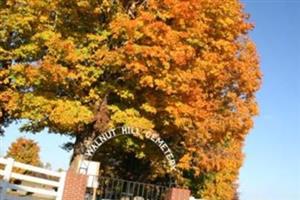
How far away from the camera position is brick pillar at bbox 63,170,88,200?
67.1 feet

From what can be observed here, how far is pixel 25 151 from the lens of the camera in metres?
78.9

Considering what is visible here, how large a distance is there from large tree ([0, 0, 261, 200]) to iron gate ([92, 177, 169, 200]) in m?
2.75

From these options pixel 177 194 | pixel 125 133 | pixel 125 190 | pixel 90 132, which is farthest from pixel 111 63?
pixel 125 190

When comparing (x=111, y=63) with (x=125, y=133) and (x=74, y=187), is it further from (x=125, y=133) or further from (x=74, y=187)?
(x=74, y=187)

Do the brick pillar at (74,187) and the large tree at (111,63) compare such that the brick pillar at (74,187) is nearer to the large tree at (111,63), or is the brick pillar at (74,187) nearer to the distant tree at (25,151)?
the large tree at (111,63)

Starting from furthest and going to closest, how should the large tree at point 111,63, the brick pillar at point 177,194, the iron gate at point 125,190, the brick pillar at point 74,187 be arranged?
the iron gate at point 125,190
the brick pillar at point 177,194
the large tree at point 111,63
the brick pillar at point 74,187

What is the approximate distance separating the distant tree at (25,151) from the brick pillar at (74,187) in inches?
2173

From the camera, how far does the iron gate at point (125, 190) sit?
3165 centimetres

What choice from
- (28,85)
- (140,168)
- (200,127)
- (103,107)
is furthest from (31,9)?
(140,168)

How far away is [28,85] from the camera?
85.8 feet

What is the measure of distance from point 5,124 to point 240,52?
13.1m

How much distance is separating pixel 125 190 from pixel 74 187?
14.4 meters

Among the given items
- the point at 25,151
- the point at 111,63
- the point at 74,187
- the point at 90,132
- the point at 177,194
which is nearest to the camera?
the point at 74,187

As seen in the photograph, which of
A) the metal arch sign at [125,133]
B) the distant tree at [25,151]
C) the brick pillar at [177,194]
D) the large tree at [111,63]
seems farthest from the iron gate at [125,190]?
the distant tree at [25,151]
